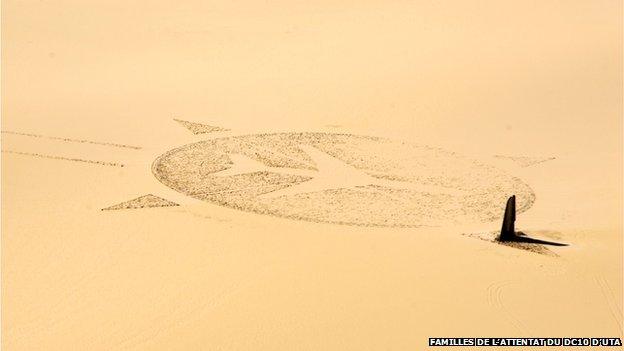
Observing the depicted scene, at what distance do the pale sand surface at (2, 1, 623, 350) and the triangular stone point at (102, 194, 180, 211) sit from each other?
187 mm

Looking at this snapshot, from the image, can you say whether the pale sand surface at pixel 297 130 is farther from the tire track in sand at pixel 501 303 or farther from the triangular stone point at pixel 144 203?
the triangular stone point at pixel 144 203

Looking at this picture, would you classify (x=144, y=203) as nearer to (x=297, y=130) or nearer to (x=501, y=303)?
(x=297, y=130)

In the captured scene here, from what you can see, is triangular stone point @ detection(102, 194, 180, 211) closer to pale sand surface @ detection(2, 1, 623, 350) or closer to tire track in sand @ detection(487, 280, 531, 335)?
pale sand surface @ detection(2, 1, 623, 350)

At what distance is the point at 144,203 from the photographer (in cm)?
1356

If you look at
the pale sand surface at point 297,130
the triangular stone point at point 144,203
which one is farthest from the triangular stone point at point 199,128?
the triangular stone point at point 144,203

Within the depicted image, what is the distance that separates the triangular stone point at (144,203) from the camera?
43.7ft

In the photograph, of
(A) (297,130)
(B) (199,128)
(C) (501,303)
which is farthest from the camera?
(A) (297,130)

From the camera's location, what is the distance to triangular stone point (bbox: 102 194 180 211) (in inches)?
525

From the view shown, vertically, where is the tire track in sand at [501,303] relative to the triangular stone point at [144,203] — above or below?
below

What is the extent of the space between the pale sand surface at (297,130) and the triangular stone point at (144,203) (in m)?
0.19

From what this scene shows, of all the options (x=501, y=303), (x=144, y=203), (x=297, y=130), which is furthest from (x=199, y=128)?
(x=501, y=303)

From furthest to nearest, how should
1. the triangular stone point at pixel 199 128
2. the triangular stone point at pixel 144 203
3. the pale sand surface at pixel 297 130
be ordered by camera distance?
the triangular stone point at pixel 199 128 < the triangular stone point at pixel 144 203 < the pale sand surface at pixel 297 130

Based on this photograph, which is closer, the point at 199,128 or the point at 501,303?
the point at 501,303

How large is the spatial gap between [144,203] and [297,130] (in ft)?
20.0
